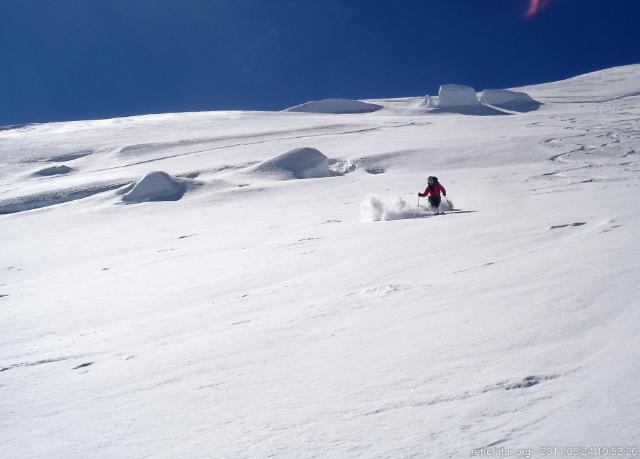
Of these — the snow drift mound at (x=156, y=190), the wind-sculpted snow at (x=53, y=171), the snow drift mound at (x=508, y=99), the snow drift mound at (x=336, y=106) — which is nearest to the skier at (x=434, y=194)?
the snow drift mound at (x=156, y=190)

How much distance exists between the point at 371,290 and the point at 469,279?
0.83m

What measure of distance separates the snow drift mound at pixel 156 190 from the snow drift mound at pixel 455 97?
32916mm

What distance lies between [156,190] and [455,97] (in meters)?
34.6

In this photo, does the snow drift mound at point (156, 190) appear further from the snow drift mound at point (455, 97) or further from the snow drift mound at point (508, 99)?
the snow drift mound at point (508, 99)

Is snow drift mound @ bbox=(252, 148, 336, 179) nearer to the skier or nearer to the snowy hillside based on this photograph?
the snowy hillside

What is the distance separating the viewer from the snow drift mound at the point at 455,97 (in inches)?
1816

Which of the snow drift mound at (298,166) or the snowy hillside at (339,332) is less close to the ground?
the snow drift mound at (298,166)

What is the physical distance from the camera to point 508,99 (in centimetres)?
4706

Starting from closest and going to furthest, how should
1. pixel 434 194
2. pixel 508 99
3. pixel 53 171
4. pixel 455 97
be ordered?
1. pixel 434 194
2. pixel 53 171
3. pixel 455 97
4. pixel 508 99

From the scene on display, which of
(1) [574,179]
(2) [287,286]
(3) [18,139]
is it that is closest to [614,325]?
(2) [287,286]

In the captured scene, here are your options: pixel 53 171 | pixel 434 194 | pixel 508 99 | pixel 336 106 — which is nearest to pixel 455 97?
pixel 508 99

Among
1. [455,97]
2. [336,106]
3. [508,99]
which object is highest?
[336,106]

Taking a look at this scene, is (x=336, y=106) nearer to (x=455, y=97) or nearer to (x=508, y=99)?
(x=455, y=97)

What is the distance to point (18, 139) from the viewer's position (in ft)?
127
